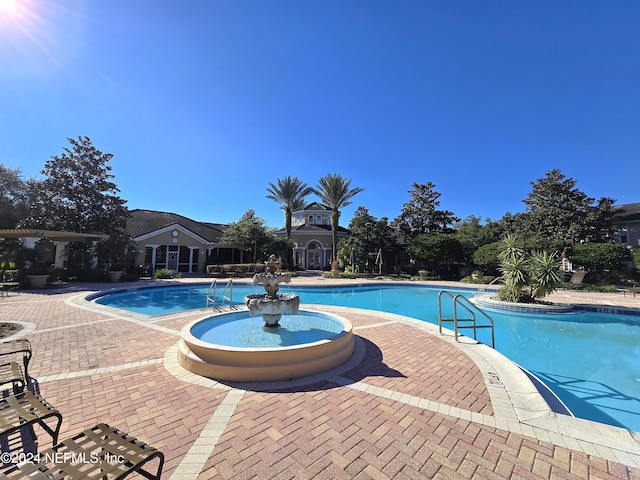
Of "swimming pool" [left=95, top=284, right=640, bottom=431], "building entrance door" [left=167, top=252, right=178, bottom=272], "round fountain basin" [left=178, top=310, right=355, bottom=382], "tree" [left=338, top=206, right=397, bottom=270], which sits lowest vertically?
"swimming pool" [left=95, top=284, right=640, bottom=431]

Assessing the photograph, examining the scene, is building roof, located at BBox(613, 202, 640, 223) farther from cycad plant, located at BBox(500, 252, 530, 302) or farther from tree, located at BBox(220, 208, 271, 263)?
tree, located at BBox(220, 208, 271, 263)

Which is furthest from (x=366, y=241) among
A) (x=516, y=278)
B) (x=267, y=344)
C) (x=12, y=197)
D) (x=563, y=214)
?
(x=12, y=197)

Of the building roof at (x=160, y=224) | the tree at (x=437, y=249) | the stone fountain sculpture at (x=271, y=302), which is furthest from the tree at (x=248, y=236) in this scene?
the stone fountain sculpture at (x=271, y=302)

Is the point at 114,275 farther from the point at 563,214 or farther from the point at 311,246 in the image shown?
the point at 563,214

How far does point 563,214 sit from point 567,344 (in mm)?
20955

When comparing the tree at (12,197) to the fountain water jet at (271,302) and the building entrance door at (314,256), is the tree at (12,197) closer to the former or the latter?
the building entrance door at (314,256)

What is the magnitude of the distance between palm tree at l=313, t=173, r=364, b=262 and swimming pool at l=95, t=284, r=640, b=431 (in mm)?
14560

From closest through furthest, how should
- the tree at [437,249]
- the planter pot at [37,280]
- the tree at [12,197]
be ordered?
the planter pot at [37,280]
the tree at [12,197]
the tree at [437,249]

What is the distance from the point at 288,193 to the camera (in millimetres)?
32688

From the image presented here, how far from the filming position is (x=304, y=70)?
12.1 m

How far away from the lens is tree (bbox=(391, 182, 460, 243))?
3084cm

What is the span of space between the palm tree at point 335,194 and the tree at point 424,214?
612 cm

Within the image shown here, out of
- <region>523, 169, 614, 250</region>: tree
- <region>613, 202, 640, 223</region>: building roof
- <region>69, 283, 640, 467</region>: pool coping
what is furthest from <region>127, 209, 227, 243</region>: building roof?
<region>613, 202, 640, 223</region>: building roof

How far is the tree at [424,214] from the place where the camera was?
3084 centimetres
